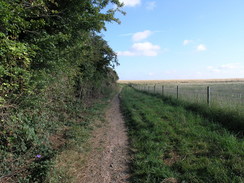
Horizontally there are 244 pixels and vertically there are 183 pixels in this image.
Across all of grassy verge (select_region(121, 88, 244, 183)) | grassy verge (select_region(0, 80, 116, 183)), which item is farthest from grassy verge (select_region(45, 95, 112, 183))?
grassy verge (select_region(121, 88, 244, 183))

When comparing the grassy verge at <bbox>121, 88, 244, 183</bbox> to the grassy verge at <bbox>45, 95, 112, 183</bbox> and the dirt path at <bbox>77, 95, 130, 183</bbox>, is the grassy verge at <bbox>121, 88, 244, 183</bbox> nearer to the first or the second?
the dirt path at <bbox>77, 95, 130, 183</bbox>

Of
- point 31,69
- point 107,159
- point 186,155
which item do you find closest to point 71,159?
point 107,159

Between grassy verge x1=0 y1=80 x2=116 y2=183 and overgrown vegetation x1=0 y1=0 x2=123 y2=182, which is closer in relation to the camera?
overgrown vegetation x1=0 y1=0 x2=123 y2=182

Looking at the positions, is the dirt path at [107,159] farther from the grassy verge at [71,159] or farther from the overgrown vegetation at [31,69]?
the overgrown vegetation at [31,69]

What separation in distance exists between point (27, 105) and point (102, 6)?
3.53 metres

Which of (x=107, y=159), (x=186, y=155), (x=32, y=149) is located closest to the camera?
(x=32, y=149)

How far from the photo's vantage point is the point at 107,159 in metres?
3.42

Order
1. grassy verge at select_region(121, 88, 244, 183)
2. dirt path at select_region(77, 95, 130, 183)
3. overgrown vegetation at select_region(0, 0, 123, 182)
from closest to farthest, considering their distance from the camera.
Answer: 1. overgrown vegetation at select_region(0, 0, 123, 182)
2. grassy verge at select_region(121, 88, 244, 183)
3. dirt path at select_region(77, 95, 130, 183)

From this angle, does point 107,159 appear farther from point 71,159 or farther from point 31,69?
point 31,69

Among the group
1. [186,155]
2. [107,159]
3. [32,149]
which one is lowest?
[107,159]

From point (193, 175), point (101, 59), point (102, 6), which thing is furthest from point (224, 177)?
point (101, 59)

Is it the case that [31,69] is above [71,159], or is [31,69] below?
above

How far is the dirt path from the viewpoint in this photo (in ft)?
9.09

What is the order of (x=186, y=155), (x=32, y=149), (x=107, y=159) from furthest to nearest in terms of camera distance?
(x=107, y=159) < (x=186, y=155) < (x=32, y=149)
